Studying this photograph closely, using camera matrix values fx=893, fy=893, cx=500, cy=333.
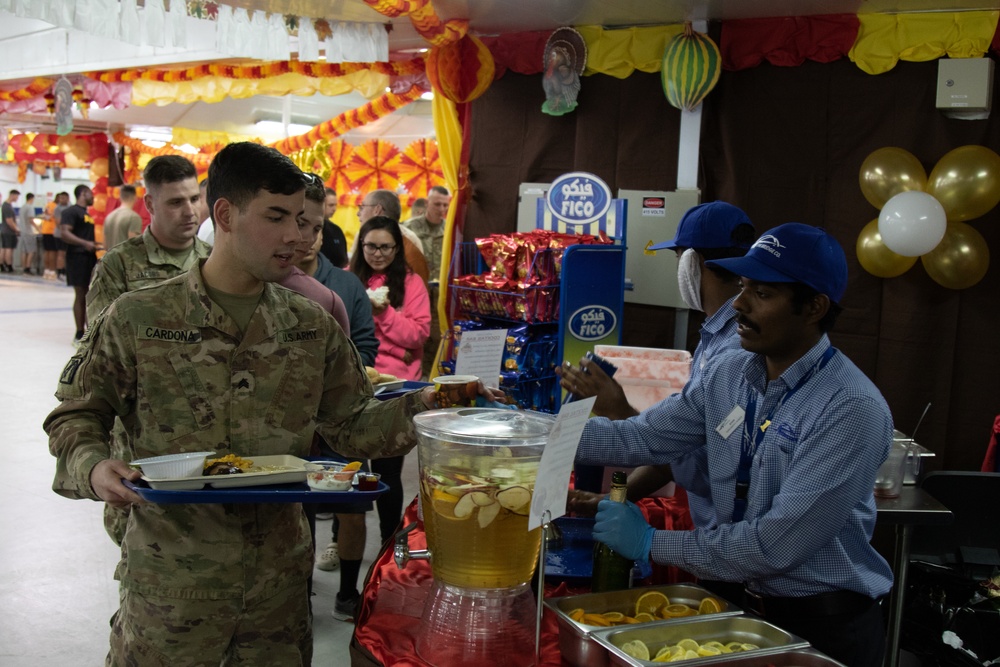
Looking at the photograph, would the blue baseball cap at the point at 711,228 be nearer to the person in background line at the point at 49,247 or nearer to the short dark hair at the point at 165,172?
the short dark hair at the point at 165,172

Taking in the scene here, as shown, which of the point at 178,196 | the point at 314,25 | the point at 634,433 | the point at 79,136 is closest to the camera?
the point at 634,433

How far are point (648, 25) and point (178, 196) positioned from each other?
3.69 meters

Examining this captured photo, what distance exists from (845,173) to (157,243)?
13.3 feet

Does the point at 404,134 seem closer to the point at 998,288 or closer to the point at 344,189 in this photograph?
the point at 344,189

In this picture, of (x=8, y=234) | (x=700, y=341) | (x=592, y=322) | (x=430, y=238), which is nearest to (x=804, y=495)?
(x=700, y=341)

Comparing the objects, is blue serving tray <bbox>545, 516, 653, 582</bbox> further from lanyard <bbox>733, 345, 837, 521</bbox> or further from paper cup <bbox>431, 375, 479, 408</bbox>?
paper cup <bbox>431, 375, 479, 408</bbox>

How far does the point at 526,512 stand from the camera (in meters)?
1.57

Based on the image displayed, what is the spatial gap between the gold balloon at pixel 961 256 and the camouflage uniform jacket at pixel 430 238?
3.91 metres

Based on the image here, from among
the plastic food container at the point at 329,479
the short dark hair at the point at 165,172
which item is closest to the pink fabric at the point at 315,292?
the short dark hair at the point at 165,172

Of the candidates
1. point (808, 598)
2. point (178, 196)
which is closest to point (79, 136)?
point (178, 196)

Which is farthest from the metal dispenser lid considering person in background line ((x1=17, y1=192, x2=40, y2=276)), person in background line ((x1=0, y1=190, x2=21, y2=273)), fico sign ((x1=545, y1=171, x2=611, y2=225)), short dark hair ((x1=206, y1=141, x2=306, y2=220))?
person in background line ((x1=0, y1=190, x2=21, y2=273))

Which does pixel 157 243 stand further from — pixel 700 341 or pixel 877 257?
pixel 877 257

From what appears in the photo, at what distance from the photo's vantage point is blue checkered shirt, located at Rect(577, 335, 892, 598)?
173cm

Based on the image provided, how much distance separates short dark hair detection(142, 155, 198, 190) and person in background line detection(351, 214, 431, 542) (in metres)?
1.23
